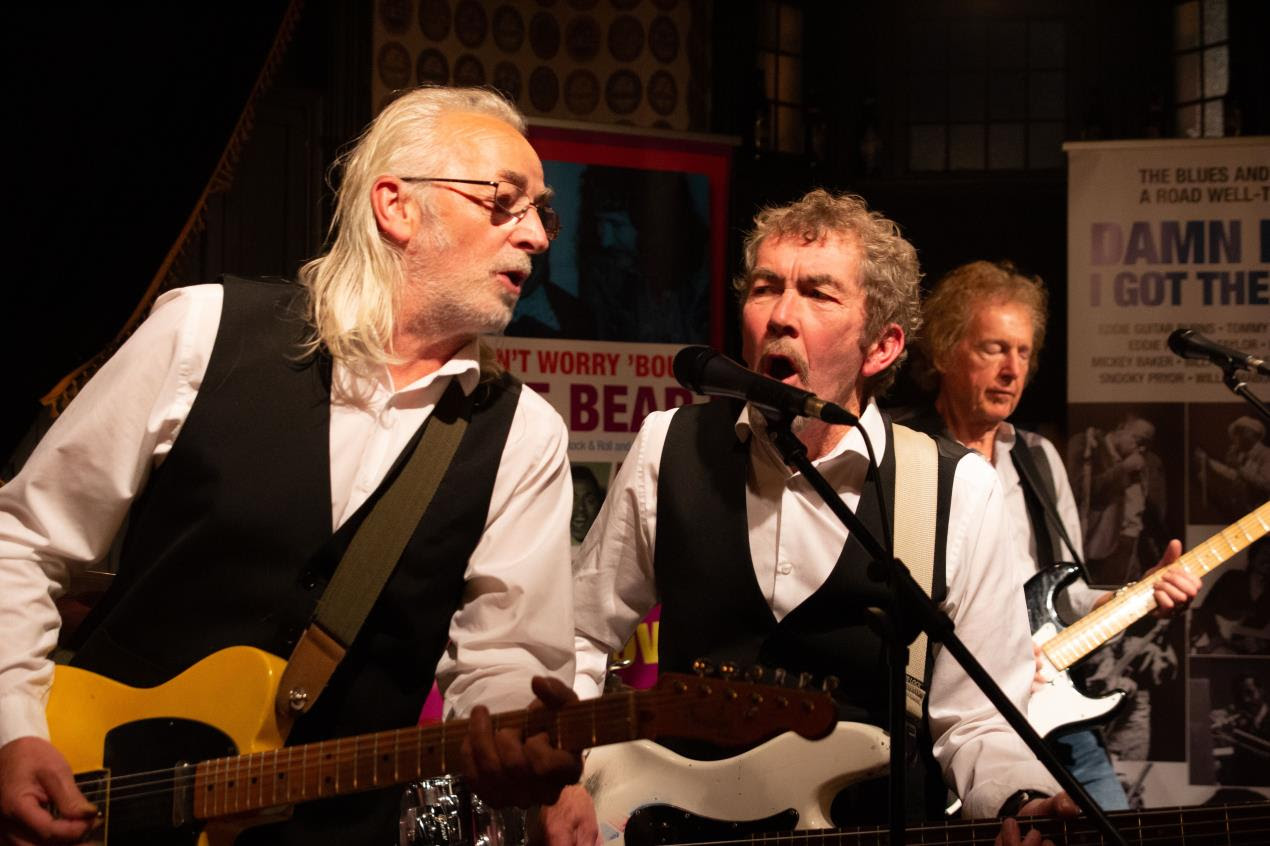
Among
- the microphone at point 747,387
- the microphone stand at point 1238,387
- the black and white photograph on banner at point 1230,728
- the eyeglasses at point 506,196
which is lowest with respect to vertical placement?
the black and white photograph on banner at point 1230,728

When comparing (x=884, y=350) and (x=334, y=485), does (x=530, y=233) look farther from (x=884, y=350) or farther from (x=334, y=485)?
(x=884, y=350)

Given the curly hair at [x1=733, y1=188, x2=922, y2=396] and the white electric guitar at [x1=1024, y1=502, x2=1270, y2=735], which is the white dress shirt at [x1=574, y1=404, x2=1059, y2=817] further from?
the white electric guitar at [x1=1024, y1=502, x2=1270, y2=735]

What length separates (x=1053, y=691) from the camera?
3.91 metres

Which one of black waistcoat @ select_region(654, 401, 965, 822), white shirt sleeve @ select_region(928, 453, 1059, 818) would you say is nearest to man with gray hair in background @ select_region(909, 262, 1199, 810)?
white shirt sleeve @ select_region(928, 453, 1059, 818)

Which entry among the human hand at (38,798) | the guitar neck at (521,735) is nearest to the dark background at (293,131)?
the human hand at (38,798)

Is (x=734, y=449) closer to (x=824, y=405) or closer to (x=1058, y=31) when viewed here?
(x=824, y=405)

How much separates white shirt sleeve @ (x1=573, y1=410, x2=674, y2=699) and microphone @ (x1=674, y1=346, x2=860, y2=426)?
51 centimetres

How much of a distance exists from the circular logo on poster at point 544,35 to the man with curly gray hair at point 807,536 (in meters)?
3.08

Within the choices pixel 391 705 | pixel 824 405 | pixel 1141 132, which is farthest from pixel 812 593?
pixel 1141 132

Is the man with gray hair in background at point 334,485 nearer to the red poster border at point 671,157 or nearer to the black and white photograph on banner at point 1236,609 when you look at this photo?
the red poster border at point 671,157

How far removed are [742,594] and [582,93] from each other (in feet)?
11.7

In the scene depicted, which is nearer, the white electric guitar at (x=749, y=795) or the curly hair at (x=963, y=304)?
the white electric guitar at (x=749, y=795)

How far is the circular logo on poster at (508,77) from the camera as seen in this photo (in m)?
5.49

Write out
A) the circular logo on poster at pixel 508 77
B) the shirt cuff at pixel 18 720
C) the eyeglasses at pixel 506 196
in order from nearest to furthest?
the shirt cuff at pixel 18 720, the eyeglasses at pixel 506 196, the circular logo on poster at pixel 508 77
